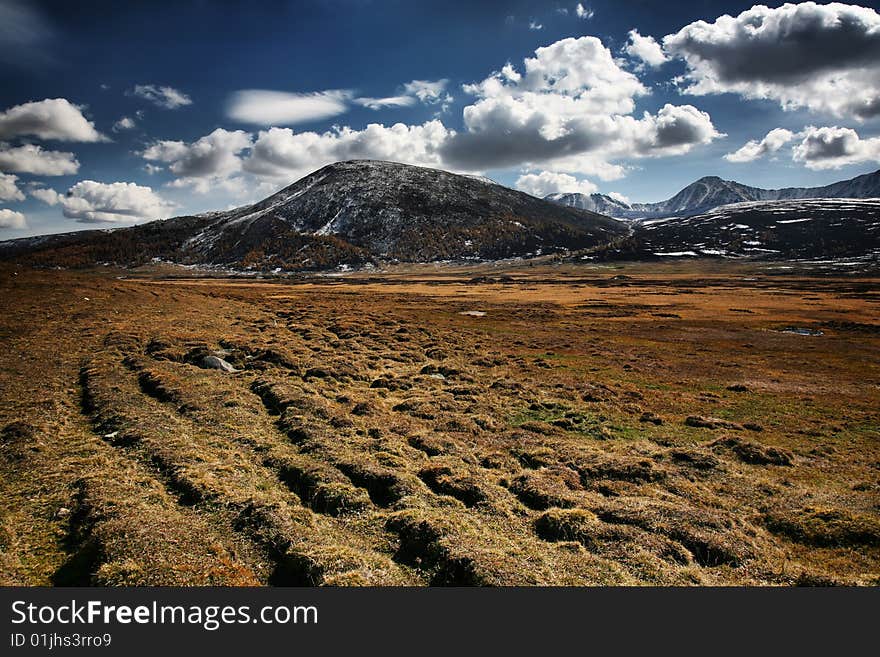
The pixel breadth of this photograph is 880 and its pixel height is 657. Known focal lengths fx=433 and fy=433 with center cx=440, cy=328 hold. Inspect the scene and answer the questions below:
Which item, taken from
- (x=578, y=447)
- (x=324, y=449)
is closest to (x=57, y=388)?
(x=324, y=449)

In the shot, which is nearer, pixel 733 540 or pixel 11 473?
pixel 733 540

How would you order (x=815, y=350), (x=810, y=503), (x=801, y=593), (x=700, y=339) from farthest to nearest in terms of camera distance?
1. (x=700, y=339)
2. (x=815, y=350)
3. (x=810, y=503)
4. (x=801, y=593)

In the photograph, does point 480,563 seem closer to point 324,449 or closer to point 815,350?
point 324,449

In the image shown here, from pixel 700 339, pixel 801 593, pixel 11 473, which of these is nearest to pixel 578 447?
pixel 801 593

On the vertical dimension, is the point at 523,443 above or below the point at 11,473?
below

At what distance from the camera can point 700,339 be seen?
57406mm

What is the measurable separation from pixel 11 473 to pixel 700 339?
213 ft

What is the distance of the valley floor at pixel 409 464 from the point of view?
10820mm

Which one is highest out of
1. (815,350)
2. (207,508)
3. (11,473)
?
(11,473)

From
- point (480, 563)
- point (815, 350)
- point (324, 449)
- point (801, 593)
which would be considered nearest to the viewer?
point (801, 593)

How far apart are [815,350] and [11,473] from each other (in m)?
68.6

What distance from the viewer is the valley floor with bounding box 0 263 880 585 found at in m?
10.8

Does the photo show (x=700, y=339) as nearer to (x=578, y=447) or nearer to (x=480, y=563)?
(x=578, y=447)

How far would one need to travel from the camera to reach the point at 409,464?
17.0 m
